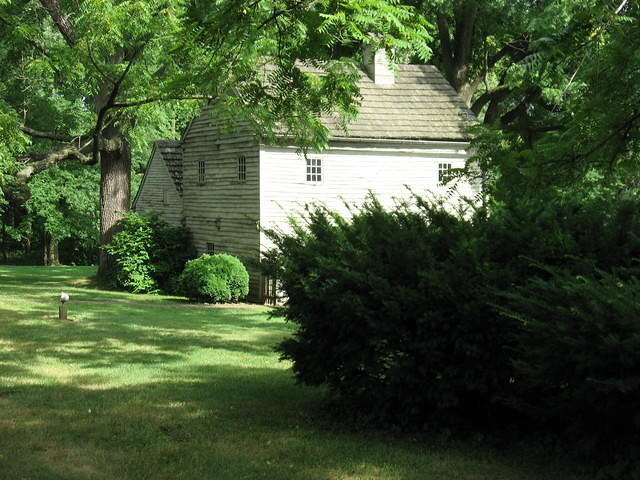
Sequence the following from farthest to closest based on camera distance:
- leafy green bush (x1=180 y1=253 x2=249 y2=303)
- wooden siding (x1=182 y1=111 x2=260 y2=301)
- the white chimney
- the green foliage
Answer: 1. the green foliage
2. the white chimney
3. wooden siding (x1=182 y1=111 x2=260 y2=301)
4. leafy green bush (x1=180 y1=253 x2=249 y2=303)

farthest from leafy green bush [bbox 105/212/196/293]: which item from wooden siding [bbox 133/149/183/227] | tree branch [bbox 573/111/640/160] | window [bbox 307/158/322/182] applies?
tree branch [bbox 573/111/640/160]

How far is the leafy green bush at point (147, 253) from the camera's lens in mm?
29594

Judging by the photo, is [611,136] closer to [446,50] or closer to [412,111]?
[412,111]

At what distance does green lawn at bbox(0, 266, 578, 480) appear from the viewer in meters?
6.67

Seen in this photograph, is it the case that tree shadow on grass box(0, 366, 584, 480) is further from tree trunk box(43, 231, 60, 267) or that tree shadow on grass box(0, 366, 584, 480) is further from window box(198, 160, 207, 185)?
tree trunk box(43, 231, 60, 267)

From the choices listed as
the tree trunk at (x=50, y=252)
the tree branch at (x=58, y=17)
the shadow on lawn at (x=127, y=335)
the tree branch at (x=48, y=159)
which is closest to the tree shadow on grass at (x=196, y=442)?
the shadow on lawn at (x=127, y=335)

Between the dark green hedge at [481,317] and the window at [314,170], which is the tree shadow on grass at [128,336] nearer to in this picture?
the dark green hedge at [481,317]

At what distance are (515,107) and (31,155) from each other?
21.3 metres

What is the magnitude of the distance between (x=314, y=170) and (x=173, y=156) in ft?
31.5

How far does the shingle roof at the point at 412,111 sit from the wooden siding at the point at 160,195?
30.9 feet

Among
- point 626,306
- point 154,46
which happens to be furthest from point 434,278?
point 154,46

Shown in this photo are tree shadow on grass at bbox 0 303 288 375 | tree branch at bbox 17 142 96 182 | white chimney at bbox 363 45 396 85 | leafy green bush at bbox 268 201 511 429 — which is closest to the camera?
leafy green bush at bbox 268 201 511 429

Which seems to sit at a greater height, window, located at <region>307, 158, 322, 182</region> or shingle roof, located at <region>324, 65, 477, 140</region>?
shingle roof, located at <region>324, 65, 477, 140</region>

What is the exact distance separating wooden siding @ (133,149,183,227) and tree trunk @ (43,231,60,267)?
19.7 meters
